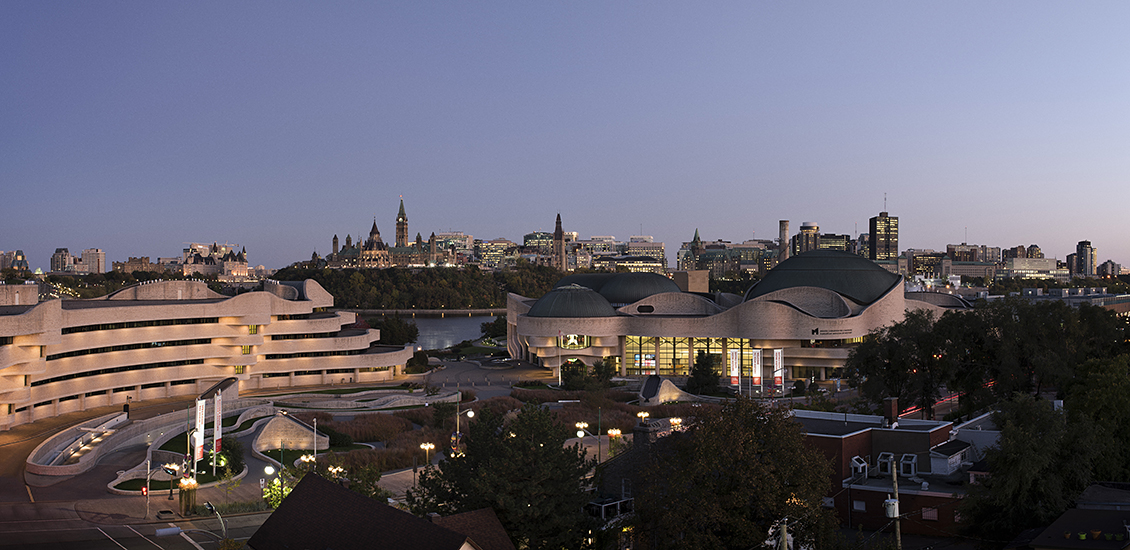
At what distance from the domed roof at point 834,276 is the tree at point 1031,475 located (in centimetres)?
7346

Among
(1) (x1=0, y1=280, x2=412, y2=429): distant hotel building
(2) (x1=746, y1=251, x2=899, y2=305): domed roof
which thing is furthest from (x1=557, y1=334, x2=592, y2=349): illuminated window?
(2) (x1=746, y1=251, x2=899, y2=305): domed roof

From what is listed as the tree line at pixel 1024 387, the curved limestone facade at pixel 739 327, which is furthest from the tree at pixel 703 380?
the tree line at pixel 1024 387

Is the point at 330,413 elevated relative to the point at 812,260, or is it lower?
lower

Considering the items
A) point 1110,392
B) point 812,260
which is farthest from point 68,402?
point 812,260

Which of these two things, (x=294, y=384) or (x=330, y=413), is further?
(x=294, y=384)

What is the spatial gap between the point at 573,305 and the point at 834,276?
33.8 m

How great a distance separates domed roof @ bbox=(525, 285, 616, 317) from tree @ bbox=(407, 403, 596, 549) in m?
75.1

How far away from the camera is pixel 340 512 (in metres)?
26.7

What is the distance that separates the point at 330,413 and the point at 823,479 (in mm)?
51774

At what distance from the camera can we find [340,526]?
85.6 feet

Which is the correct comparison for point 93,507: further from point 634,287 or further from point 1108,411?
point 634,287

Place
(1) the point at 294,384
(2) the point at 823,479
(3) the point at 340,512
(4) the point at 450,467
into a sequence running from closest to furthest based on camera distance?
1. (3) the point at 340,512
2. (2) the point at 823,479
3. (4) the point at 450,467
4. (1) the point at 294,384

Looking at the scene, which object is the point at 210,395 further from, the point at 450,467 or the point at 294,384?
the point at 450,467

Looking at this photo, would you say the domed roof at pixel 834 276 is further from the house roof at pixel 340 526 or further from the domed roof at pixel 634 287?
the house roof at pixel 340 526
